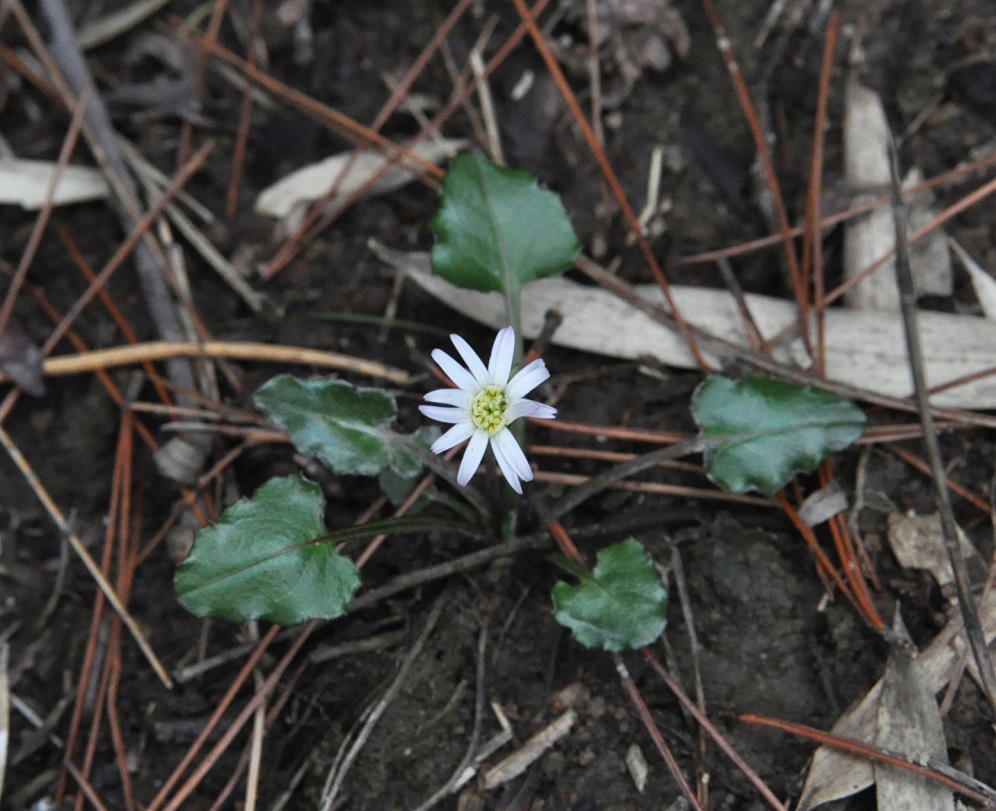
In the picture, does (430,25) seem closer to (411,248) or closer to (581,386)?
(411,248)

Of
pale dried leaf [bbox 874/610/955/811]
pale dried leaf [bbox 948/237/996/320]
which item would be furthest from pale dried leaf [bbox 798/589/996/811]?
pale dried leaf [bbox 948/237/996/320]

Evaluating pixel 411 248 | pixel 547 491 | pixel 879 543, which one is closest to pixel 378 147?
pixel 411 248

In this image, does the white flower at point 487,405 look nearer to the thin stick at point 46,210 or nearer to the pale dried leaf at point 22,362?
the pale dried leaf at point 22,362

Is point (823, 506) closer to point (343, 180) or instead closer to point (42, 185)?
point (343, 180)

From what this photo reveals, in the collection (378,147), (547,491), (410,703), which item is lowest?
(410,703)

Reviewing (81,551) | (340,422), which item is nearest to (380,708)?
(340,422)
